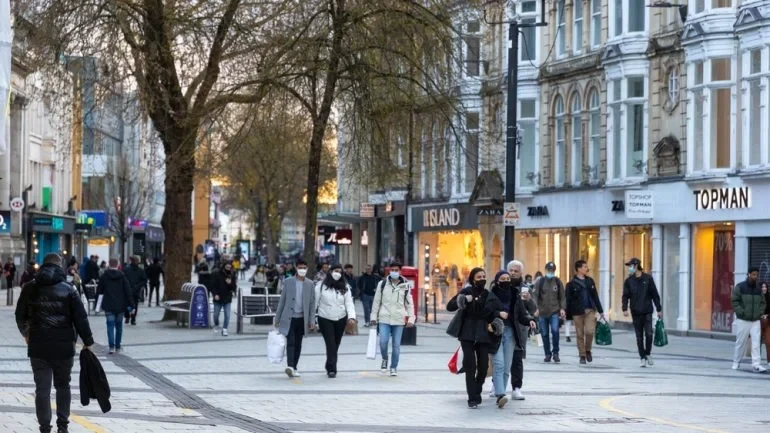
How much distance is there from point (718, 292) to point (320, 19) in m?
11.5

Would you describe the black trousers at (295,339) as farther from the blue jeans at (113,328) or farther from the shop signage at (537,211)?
the shop signage at (537,211)

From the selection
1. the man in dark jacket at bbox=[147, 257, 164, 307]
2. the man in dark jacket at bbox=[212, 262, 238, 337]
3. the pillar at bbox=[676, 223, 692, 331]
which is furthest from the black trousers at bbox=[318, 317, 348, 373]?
the man in dark jacket at bbox=[147, 257, 164, 307]

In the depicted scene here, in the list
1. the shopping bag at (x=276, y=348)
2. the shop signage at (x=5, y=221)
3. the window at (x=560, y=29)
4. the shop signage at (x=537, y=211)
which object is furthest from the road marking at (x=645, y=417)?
the shop signage at (x=5, y=221)

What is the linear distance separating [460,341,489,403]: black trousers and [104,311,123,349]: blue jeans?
10451 mm

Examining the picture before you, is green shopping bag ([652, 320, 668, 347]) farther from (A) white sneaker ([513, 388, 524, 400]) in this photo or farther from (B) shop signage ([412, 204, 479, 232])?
(B) shop signage ([412, 204, 479, 232])

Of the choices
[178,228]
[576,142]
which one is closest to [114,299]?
[178,228]

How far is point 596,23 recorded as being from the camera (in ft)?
149

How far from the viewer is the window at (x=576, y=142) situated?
4666 cm

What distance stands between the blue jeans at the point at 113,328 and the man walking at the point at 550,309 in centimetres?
728

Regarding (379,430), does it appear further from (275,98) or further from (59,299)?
(275,98)

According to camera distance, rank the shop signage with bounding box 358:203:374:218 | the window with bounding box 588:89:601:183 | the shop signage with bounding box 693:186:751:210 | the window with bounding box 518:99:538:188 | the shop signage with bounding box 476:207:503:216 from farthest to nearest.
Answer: the shop signage with bounding box 358:203:374:218 < the shop signage with bounding box 476:207:503:216 < the window with bounding box 518:99:538:188 < the window with bounding box 588:89:601:183 < the shop signage with bounding box 693:186:751:210

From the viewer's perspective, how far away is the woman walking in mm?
23656

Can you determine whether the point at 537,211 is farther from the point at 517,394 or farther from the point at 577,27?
the point at 517,394

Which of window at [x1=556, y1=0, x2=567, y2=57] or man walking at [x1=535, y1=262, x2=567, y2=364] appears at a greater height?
window at [x1=556, y1=0, x2=567, y2=57]
